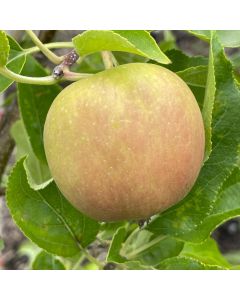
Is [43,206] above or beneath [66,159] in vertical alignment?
beneath

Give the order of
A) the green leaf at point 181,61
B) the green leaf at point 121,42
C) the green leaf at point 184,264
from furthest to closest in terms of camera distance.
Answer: the green leaf at point 181,61
the green leaf at point 184,264
the green leaf at point 121,42

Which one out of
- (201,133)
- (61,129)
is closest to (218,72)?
(201,133)

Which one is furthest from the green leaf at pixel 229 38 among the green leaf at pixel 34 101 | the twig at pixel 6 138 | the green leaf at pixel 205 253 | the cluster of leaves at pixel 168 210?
the twig at pixel 6 138

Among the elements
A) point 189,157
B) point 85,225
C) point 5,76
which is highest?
point 5,76

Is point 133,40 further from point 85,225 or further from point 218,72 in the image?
point 85,225

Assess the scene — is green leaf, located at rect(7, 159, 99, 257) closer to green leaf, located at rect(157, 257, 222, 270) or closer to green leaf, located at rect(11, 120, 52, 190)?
green leaf, located at rect(11, 120, 52, 190)

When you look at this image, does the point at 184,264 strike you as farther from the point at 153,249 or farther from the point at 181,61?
the point at 181,61

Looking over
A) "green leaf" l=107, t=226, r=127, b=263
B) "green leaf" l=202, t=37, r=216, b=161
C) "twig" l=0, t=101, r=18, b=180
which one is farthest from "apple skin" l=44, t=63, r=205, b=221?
"twig" l=0, t=101, r=18, b=180

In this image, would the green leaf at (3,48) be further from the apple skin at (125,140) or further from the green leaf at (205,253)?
the green leaf at (205,253)
